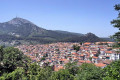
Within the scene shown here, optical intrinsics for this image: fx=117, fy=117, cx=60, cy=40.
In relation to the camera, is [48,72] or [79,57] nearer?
[48,72]

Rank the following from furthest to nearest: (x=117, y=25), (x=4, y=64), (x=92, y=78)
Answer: (x=4, y=64) < (x=92, y=78) < (x=117, y=25)

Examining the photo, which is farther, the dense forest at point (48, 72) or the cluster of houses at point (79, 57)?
the cluster of houses at point (79, 57)

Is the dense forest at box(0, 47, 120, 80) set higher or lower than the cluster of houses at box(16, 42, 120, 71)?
higher

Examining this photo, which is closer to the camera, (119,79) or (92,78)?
(119,79)

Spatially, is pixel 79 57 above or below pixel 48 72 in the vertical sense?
below

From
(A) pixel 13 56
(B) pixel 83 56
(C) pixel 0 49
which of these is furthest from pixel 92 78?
(B) pixel 83 56

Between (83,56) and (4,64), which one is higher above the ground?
(4,64)

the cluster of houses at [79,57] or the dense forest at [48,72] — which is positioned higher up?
the dense forest at [48,72]

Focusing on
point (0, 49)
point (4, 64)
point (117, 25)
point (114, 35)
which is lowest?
point (4, 64)

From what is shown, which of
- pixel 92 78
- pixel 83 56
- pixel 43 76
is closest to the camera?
pixel 92 78

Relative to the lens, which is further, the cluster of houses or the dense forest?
the cluster of houses

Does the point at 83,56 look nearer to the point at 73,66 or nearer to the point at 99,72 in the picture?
the point at 73,66
